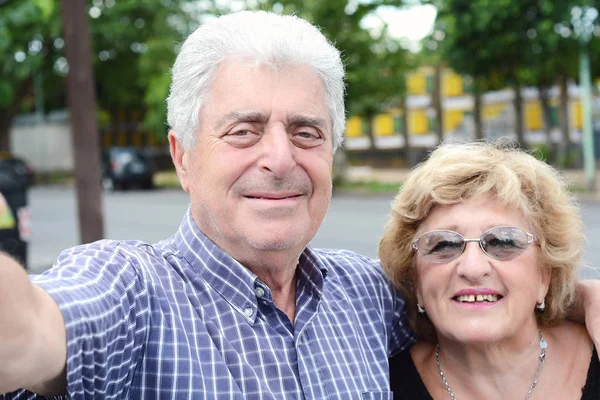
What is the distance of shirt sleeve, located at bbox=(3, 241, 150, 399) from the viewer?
5.02 feet

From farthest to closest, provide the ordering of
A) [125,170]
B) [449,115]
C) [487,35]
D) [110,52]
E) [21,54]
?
1. [449,115]
2. [110,52]
3. [21,54]
4. [125,170]
5. [487,35]

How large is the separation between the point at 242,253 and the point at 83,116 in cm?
396

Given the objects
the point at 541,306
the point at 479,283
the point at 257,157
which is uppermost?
the point at 257,157

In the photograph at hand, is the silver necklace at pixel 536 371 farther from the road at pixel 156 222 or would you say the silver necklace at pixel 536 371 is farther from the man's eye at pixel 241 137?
the road at pixel 156 222

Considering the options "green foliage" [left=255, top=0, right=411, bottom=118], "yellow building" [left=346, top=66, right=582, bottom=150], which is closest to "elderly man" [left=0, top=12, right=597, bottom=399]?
"green foliage" [left=255, top=0, right=411, bottom=118]

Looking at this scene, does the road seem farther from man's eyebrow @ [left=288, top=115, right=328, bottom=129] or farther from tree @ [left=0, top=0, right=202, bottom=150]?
man's eyebrow @ [left=288, top=115, right=328, bottom=129]

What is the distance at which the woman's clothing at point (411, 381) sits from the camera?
2.54 m

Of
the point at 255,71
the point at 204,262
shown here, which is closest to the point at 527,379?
the point at 204,262

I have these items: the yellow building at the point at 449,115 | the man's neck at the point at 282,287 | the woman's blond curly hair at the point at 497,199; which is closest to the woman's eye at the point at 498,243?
the woman's blond curly hair at the point at 497,199

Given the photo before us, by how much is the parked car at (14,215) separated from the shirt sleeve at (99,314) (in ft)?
19.2

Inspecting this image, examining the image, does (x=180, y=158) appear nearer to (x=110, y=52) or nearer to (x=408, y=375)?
(x=408, y=375)

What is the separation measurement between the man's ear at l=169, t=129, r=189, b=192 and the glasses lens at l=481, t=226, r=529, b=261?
982 mm

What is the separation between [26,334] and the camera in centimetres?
138

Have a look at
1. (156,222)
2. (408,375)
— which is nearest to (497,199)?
(408,375)
